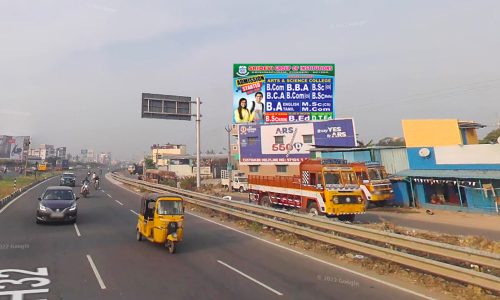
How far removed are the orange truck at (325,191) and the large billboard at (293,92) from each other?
18.6 metres

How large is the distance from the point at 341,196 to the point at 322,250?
4.66 meters

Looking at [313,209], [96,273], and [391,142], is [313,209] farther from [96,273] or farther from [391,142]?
[391,142]

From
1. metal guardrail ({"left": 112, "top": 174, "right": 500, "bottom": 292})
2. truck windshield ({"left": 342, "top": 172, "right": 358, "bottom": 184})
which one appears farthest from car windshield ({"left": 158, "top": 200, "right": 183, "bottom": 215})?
truck windshield ({"left": 342, "top": 172, "right": 358, "bottom": 184})

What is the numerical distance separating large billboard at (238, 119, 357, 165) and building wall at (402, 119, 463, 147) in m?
9.14

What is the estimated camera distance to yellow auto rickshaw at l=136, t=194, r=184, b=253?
11719 millimetres

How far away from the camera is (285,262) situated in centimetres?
1094

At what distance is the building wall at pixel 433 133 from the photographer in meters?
31.1

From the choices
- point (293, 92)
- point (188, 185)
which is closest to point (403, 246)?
point (293, 92)

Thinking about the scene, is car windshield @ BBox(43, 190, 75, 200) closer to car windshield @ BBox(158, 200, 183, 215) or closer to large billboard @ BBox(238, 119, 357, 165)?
car windshield @ BBox(158, 200, 183, 215)

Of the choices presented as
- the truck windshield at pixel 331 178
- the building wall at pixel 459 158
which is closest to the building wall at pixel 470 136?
the building wall at pixel 459 158

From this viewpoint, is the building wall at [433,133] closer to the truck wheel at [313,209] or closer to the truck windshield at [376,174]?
the truck windshield at [376,174]

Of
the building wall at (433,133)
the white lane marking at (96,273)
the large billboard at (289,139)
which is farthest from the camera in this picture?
the large billboard at (289,139)

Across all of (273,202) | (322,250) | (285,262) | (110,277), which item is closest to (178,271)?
(110,277)

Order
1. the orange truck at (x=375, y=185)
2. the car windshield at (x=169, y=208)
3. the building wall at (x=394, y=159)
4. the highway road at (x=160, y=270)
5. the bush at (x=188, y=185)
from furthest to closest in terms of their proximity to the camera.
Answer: the bush at (x=188, y=185) < the building wall at (x=394, y=159) < the orange truck at (x=375, y=185) < the car windshield at (x=169, y=208) < the highway road at (x=160, y=270)
